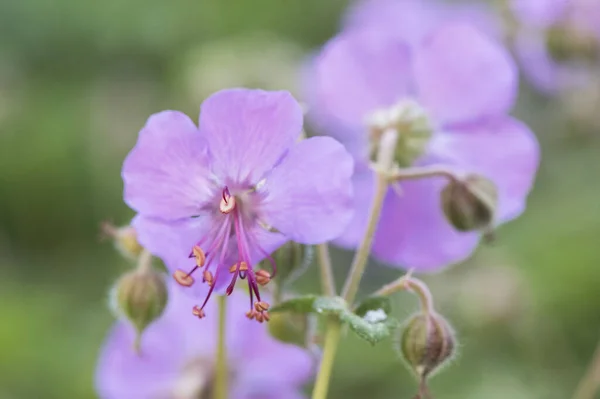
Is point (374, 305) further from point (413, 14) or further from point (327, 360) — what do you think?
point (413, 14)

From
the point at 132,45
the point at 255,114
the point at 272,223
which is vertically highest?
the point at 255,114

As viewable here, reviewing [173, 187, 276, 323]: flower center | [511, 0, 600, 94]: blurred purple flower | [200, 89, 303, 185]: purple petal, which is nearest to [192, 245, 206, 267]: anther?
[173, 187, 276, 323]: flower center

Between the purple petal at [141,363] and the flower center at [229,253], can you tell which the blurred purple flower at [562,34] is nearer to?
the purple petal at [141,363]

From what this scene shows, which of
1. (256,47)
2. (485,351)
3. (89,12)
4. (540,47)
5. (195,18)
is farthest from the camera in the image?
(195,18)

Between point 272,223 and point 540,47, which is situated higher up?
point 272,223

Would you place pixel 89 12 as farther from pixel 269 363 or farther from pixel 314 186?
pixel 314 186

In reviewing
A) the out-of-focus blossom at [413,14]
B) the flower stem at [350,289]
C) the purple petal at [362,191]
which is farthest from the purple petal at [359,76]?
the out-of-focus blossom at [413,14]

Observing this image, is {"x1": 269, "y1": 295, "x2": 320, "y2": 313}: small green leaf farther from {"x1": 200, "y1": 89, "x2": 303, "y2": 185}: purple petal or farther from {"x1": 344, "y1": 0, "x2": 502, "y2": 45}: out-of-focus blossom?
{"x1": 344, "y1": 0, "x2": 502, "y2": 45}: out-of-focus blossom

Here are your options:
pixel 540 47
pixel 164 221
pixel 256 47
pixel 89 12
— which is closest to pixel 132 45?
pixel 89 12
